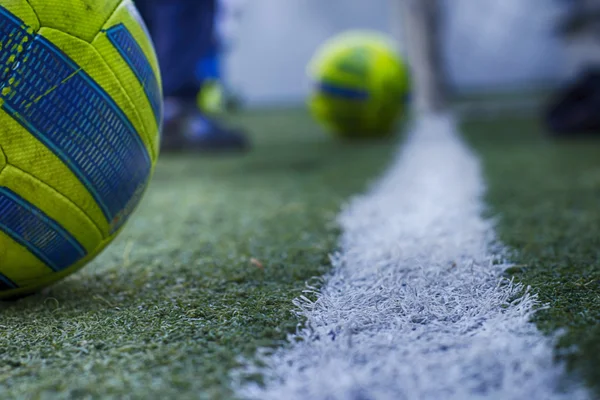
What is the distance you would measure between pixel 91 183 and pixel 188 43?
299cm

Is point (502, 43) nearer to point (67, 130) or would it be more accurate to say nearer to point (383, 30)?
point (383, 30)

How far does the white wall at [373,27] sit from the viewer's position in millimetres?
11227

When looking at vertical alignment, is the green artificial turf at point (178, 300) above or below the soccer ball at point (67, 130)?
below

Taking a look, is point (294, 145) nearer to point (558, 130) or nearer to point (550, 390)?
point (558, 130)

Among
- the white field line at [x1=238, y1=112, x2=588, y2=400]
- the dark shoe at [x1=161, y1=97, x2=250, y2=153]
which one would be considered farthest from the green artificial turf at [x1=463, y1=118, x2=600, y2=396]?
the dark shoe at [x1=161, y1=97, x2=250, y2=153]

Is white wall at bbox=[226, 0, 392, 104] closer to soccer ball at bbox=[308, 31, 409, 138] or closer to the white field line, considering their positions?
soccer ball at bbox=[308, 31, 409, 138]

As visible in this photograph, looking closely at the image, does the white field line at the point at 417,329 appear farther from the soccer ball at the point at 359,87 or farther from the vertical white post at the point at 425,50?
the vertical white post at the point at 425,50

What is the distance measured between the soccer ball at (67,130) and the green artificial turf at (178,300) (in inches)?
5.6

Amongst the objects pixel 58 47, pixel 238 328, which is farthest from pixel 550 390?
pixel 58 47

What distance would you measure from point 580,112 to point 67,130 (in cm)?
354

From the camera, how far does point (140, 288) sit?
4.66 ft

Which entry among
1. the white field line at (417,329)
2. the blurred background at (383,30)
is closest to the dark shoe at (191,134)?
the white field line at (417,329)

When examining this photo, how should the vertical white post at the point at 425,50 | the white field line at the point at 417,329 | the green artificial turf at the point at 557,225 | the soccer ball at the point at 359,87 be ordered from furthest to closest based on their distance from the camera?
1. the vertical white post at the point at 425,50
2. the soccer ball at the point at 359,87
3. the green artificial turf at the point at 557,225
4. the white field line at the point at 417,329

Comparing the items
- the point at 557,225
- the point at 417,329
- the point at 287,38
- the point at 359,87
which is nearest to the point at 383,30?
the point at 287,38
